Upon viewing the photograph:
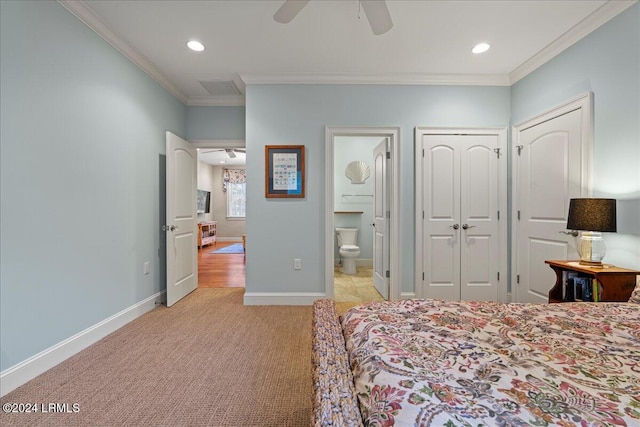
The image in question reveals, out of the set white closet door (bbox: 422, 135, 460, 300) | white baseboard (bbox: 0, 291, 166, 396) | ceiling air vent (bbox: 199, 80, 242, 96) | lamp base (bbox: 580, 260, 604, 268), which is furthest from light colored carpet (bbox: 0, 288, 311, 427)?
ceiling air vent (bbox: 199, 80, 242, 96)

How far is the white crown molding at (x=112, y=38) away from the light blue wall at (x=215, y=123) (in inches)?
18.2

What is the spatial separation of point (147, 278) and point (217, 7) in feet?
8.81

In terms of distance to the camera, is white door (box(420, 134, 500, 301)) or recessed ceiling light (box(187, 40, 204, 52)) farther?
white door (box(420, 134, 500, 301))

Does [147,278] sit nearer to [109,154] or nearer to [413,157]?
[109,154]

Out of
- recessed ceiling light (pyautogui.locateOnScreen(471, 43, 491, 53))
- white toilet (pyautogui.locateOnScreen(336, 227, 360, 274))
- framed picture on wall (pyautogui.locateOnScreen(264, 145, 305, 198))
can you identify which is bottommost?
white toilet (pyautogui.locateOnScreen(336, 227, 360, 274))

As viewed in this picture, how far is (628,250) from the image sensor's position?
6.56 feet

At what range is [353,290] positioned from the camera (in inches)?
151

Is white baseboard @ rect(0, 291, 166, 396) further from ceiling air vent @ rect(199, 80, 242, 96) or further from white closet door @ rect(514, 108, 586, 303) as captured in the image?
white closet door @ rect(514, 108, 586, 303)

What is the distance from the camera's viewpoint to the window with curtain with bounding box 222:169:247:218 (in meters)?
9.23

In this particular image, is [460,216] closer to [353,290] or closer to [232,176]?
[353,290]

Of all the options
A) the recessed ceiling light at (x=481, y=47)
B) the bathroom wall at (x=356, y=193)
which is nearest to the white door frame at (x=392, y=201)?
the recessed ceiling light at (x=481, y=47)

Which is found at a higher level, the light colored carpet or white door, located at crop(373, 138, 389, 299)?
white door, located at crop(373, 138, 389, 299)

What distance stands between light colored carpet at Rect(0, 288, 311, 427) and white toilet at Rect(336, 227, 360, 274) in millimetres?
2071

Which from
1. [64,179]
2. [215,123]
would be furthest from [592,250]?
[215,123]
